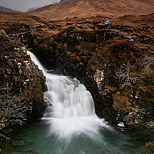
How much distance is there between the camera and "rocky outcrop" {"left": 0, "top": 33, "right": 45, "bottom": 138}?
Answer: 11320 millimetres

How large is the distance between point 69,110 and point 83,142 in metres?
4.83

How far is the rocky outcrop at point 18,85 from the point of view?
1132 centimetres

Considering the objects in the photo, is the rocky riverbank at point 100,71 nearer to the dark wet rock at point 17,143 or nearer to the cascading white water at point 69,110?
the cascading white water at point 69,110

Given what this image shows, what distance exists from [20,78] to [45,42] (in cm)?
1403

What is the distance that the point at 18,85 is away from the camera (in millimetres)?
12195

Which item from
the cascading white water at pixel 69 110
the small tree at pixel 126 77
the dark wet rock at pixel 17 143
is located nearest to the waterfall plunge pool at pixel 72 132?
the cascading white water at pixel 69 110

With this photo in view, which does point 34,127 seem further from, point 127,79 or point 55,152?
point 127,79

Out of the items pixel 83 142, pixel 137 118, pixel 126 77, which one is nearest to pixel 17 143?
pixel 83 142

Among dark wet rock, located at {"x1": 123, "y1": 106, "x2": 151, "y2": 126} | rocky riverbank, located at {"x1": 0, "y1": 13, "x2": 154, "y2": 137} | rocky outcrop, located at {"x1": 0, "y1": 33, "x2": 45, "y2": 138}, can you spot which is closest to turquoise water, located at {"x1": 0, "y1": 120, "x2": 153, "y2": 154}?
dark wet rock, located at {"x1": 123, "y1": 106, "x2": 151, "y2": 126}

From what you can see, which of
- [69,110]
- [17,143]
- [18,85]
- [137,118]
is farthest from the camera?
[69,110]

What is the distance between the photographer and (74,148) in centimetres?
911

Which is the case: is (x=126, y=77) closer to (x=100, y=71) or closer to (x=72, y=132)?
(x=100, y=71)

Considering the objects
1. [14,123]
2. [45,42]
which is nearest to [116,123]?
[14,123]

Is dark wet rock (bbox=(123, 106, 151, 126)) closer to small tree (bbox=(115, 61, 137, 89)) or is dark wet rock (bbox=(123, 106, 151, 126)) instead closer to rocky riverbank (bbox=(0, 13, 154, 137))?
rocky riverbank (bbox=(0, 13, 154, 137))
